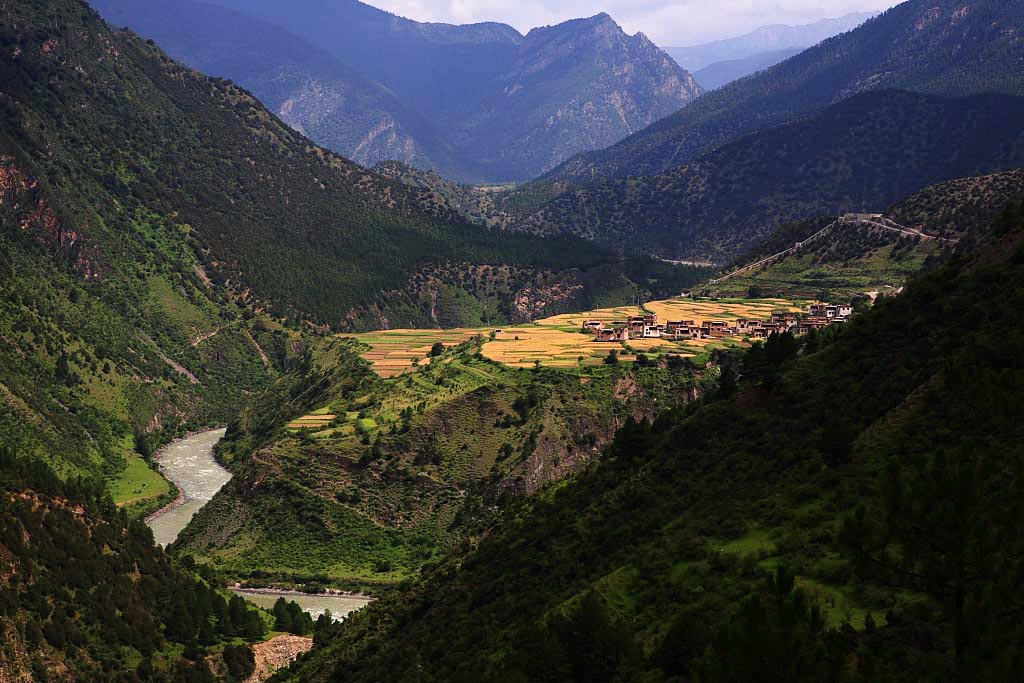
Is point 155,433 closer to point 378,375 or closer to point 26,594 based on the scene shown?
point 378,375

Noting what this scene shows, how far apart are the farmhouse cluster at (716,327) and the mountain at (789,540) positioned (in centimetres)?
5572

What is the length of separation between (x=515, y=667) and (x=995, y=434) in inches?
1045

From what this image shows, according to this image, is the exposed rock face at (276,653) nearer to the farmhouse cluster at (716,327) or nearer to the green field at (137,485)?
the green field at (137,485)

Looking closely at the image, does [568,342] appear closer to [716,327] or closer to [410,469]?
[716,327]

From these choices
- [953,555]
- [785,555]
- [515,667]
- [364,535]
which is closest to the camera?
[953,555]

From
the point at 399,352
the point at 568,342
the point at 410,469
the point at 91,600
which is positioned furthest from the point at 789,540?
the point at 399,352

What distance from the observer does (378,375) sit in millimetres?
158875

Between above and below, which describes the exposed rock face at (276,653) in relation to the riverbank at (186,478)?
below

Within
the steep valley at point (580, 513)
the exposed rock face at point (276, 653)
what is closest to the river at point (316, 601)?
the steep valley at point (580, 513)

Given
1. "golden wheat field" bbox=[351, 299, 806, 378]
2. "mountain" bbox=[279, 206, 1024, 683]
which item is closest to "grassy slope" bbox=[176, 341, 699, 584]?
"golden wheat field" bbox=[351, 299, 806, 378]

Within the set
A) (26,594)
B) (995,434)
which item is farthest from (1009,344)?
(26,594)

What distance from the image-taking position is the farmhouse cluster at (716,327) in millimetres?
153000

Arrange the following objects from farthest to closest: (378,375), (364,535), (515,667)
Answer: (378,375) < (364,535) < (515,667)

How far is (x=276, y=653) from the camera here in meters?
96.4
